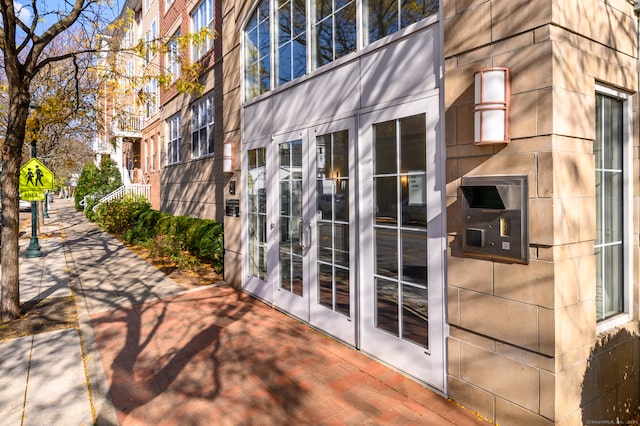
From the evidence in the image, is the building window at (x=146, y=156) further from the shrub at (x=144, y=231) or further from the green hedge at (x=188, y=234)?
the shrub at (x=144, y=231)

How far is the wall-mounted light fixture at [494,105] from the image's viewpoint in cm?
301

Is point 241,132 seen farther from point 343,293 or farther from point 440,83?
point 440,83

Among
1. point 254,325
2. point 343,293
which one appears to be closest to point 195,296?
point 254,325

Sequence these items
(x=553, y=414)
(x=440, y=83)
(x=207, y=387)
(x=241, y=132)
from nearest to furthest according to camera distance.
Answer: (x=553, y=414) < (x=440, y=83) < (x=207, y=387) < (x=241, y=132)

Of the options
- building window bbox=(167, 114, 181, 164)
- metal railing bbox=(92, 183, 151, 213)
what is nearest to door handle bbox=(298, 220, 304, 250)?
building window bbox=(167, 114, 181, 164)

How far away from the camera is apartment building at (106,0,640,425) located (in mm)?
2920

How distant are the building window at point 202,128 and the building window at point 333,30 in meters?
6.73

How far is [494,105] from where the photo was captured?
3021 millimetres

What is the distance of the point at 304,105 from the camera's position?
5598 millimetres

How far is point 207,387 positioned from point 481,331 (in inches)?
103

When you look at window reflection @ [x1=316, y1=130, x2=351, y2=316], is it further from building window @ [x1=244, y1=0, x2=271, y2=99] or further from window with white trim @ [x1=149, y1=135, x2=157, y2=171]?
window with white trim @ [x1=149, y1=135, x2=157, y2=171]

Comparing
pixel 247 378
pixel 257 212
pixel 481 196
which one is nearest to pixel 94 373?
pixel 247 378

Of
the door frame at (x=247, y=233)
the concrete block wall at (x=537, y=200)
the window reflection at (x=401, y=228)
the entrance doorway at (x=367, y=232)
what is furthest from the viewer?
the door frame at (x=247, y=233)

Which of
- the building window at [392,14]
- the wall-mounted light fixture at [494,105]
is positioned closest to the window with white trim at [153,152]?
the building window at [392,14]
